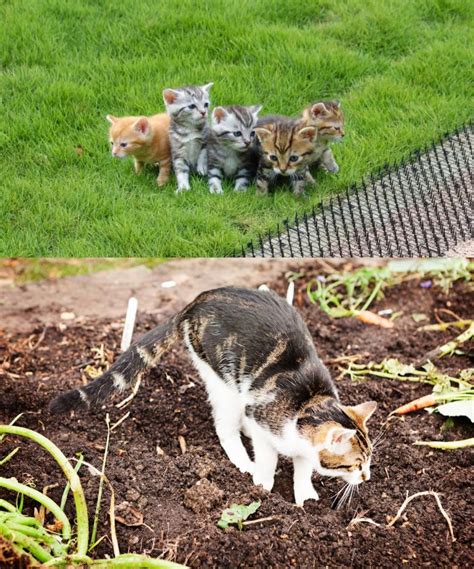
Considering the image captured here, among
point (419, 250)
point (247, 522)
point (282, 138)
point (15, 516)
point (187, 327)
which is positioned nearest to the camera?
point (15, 516)

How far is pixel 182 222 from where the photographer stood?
2.99 metres

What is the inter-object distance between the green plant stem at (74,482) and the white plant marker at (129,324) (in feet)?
1.69

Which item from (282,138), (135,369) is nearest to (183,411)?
(135,369)

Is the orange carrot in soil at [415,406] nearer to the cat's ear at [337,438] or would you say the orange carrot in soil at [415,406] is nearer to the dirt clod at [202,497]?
the cat's ear at [337,438]

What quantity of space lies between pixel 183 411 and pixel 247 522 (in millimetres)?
423

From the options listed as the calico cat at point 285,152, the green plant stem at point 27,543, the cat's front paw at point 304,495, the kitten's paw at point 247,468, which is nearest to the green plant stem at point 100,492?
the green plant stem at point 27,543

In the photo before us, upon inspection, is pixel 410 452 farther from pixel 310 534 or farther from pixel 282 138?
pixel 282 138

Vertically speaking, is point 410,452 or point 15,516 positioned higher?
point 15,516

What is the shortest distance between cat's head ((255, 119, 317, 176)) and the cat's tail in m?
1.08

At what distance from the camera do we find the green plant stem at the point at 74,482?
171cm

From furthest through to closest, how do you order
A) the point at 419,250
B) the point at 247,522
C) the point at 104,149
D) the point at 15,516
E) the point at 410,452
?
the point at 104,149
the point at 419,250
the point at 410,452
the point at 247,522
the point at 15,516

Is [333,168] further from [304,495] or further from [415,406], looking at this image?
[304,495]

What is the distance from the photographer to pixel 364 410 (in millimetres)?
2045

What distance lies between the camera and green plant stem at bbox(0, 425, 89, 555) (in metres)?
1.71
